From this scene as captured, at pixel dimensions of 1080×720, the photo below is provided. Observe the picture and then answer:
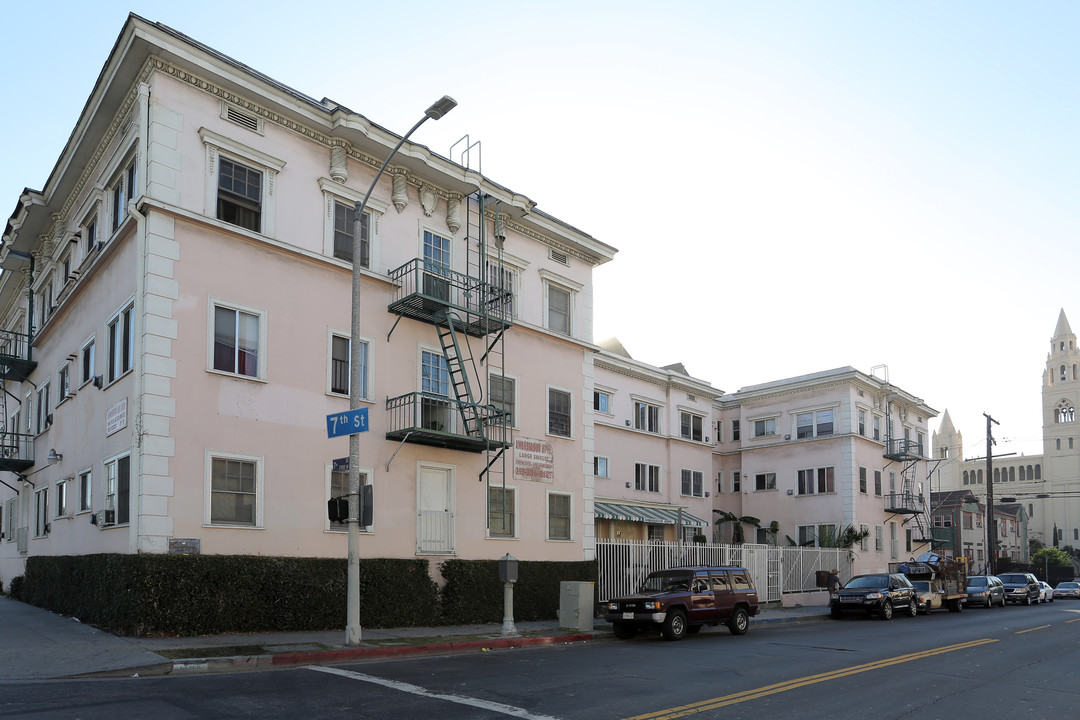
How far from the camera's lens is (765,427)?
164ft

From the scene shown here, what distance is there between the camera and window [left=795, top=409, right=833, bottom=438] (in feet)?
153

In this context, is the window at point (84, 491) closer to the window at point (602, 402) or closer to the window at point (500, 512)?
the window at point (500, 512)

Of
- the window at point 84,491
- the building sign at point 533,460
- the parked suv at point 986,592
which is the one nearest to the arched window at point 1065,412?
the parked suv at point 986,592

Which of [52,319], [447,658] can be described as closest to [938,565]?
[447,658]

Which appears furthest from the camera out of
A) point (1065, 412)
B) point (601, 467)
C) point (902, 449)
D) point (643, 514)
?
point (1065, 412)

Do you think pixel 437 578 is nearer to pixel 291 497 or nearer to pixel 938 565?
pixel 291 497

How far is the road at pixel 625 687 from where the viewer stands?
10.1 metres

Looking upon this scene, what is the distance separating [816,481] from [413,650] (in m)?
34.9

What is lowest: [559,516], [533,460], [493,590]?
[493,590]

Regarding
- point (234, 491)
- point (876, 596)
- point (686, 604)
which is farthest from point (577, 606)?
point (876, 596)

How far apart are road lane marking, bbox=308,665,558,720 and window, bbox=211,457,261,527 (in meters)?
5.35

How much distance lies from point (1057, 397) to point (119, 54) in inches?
5251

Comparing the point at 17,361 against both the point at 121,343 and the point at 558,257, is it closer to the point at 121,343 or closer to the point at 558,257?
the point at 121,343

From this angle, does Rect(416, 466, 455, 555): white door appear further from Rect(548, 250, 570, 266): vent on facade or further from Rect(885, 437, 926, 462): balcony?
Rect(885, 437, 926, 462): balcony
